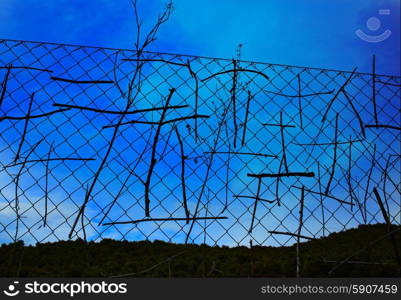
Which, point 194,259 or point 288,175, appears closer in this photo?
point 194,259

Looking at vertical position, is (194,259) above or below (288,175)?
below

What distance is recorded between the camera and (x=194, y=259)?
2.19 metres

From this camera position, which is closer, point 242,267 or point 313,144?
point 242,267

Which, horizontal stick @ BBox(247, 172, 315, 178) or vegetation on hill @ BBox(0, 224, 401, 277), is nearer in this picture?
vegetation on hill @ BBox(0, 224, 401, 277)

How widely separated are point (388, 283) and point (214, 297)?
744 millimetres

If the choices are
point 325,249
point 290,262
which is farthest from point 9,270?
point 325,249

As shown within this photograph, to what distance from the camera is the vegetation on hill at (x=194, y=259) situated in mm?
1913

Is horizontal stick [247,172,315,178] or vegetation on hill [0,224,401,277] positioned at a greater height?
horizontal stick [247,172,315,178]

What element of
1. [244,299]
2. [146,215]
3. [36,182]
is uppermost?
[36,182]

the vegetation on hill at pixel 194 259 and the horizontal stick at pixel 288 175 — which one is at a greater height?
the horizontal stick at pixel 288 175

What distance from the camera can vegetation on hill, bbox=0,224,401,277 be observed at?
6.28 ft

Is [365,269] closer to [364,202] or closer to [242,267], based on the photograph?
[242,267]

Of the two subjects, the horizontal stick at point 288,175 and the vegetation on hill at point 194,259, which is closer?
the vegetation on hill at point 194,259

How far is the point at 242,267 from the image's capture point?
200 centimetres
